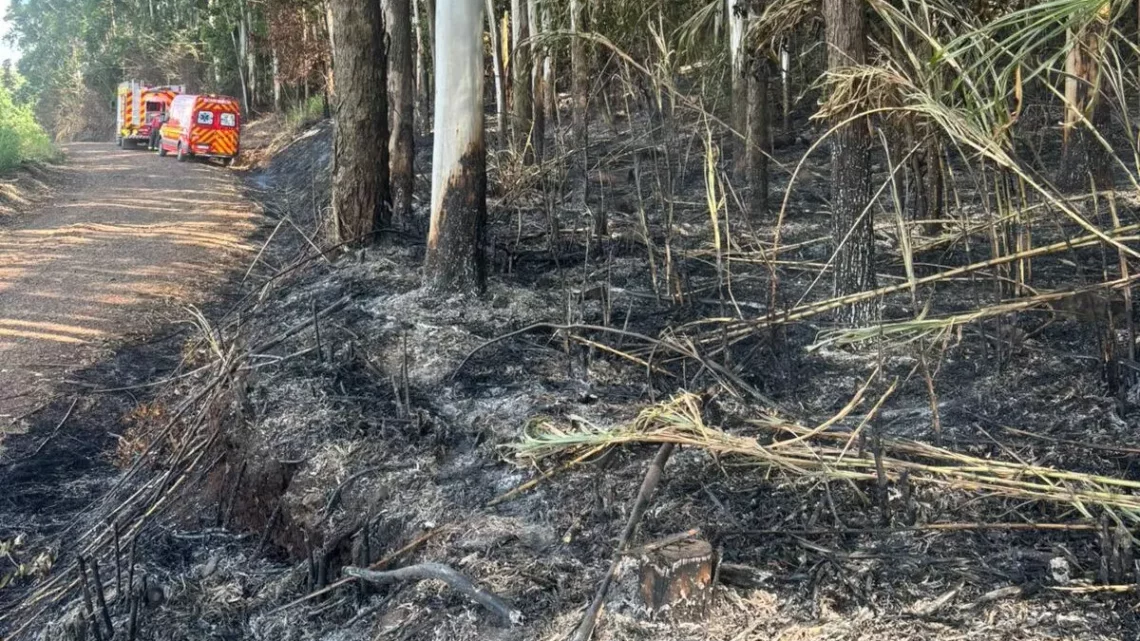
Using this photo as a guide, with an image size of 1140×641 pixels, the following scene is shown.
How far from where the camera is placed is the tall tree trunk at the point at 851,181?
7164 millimetres

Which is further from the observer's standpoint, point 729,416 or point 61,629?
point 729,416

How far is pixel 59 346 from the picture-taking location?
31.3ft

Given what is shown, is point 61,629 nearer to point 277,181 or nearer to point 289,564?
point 289,564

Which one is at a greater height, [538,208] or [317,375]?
[538,208]

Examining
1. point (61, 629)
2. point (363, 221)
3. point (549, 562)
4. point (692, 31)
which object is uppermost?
point (692, 31)

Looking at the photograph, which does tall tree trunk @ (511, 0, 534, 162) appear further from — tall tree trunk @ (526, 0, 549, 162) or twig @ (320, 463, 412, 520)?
twig @ (320, 463, 412, 520)

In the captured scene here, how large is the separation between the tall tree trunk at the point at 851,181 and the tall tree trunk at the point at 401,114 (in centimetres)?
517

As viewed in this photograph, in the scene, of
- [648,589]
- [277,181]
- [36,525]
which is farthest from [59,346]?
[277,181]

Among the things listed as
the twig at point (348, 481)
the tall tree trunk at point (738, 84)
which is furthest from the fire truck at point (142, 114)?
the twig at point (348, 481)

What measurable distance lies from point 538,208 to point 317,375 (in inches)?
229

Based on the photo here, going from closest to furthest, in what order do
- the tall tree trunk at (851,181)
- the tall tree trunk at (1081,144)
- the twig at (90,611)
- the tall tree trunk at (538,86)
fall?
the twig at (90,611), the tall tree trunk at (851,181), the tall tree trunk at (1081,144), the tall tree trunk at (538,86)

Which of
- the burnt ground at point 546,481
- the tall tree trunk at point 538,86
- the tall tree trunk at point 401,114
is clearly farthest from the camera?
the tall tree trunk at point 538,86

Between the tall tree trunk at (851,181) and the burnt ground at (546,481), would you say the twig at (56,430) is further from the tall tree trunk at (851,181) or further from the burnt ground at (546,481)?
the tall tree trunk at (851,181)

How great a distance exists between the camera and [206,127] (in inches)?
1132
